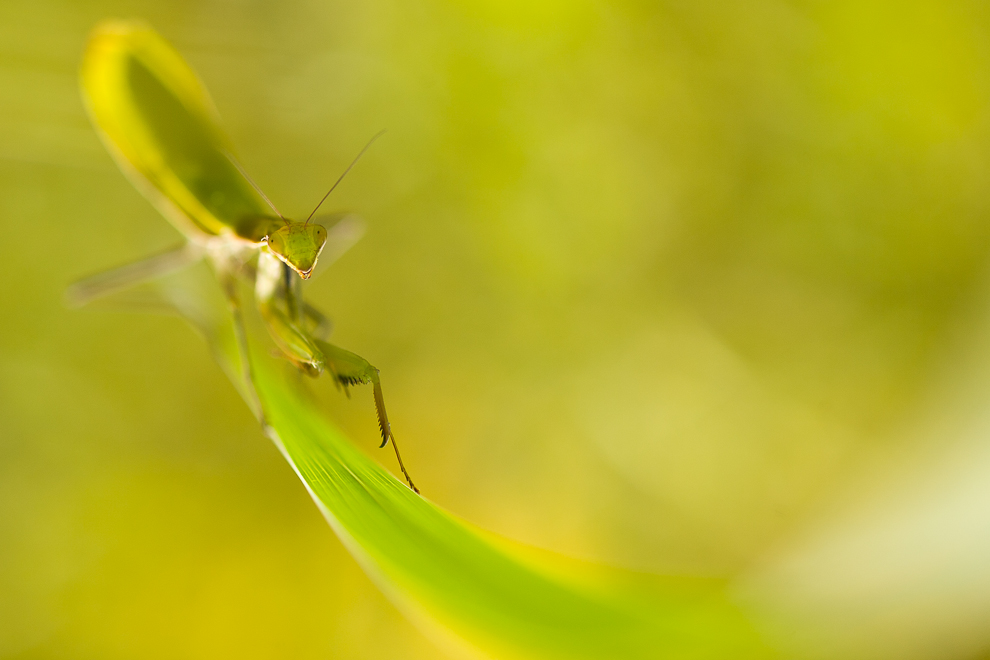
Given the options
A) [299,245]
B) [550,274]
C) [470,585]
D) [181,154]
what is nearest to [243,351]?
[299,245]

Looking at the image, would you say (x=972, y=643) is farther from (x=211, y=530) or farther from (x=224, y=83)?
(x=224, y=83)

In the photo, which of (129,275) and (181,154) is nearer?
(181,154)

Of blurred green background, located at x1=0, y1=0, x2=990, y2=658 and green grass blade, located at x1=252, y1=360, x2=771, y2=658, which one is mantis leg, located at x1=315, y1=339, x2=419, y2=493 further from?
blurred green background, located at x1=0, y1=0, x2=990, y2=658

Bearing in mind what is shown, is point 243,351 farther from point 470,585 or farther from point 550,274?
point 550,274

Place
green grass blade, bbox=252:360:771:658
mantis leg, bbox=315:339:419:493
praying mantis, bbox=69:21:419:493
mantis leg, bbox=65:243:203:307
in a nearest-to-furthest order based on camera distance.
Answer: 1. green grass blade, bbox=252:360:771:658
2. mantis leg, bbox=315:339:419:493
3. praying mantis, bbox=69:21:419:493
4. mantis leg, bbox=65:243:203:307

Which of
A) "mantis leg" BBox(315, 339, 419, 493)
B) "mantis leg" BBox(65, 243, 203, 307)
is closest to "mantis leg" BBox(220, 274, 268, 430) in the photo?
"mantis leg" BBox(315, 339, 419, 493)

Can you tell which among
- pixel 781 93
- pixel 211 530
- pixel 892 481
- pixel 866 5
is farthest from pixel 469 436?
pixel 866 5
